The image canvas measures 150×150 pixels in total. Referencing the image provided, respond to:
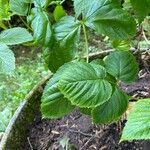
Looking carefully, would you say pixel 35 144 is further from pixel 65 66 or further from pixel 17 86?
pixel 17 86

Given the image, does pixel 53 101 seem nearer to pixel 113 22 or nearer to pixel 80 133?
pixel 113 22

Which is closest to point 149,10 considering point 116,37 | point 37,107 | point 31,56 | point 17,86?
point 116,37

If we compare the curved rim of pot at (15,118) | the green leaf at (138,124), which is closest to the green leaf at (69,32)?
the green leaf at (138,124)

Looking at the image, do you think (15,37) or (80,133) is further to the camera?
(80,133)

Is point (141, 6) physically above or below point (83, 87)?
above

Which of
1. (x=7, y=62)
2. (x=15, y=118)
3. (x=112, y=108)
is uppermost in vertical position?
(x=7, y=62)

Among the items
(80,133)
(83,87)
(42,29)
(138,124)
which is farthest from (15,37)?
(80,133)

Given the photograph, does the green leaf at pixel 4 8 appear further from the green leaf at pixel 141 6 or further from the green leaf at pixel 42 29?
the green leaf at pixel 141 6

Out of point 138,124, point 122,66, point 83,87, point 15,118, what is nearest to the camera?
point 138,124
